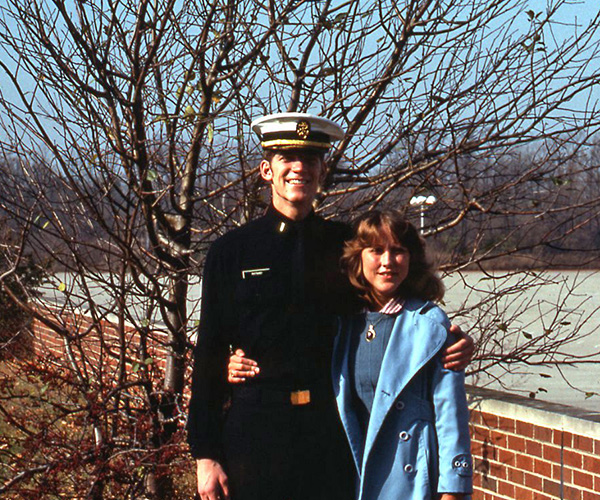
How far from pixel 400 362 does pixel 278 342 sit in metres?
0.44

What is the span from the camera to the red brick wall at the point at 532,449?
13.8 ft

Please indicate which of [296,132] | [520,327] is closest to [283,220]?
[296,132]

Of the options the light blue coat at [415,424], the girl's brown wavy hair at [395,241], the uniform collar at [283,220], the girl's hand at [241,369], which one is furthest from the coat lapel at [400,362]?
the uniform collar at [283,220]

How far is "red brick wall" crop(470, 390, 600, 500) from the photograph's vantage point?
166 inches

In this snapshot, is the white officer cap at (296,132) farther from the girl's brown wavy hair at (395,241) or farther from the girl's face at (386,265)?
the girl's face at (386,265)

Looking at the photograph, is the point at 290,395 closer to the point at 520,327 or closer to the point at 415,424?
the point at 415,424

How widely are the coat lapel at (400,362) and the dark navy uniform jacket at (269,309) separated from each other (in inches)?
10.0

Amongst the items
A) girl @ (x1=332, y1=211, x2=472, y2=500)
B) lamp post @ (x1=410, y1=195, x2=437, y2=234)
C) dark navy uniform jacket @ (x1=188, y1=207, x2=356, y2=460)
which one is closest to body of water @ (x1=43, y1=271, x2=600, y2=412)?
lamp post @ (x1=410, y1=195, x2=437, y2=234)

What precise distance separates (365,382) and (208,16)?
7.97 ft

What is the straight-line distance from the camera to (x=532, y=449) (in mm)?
4527

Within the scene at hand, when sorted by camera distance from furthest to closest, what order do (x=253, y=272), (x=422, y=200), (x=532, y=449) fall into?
1. (x=422, y=200)
2. (x=532, y=449)
3. (x=253, y=272)

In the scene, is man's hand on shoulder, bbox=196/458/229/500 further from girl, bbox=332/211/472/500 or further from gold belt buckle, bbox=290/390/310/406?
girl, bbox=332/211/472/500

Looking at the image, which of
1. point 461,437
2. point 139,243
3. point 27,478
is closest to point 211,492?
point 461,437

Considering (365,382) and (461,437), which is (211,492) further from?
(461,437)
